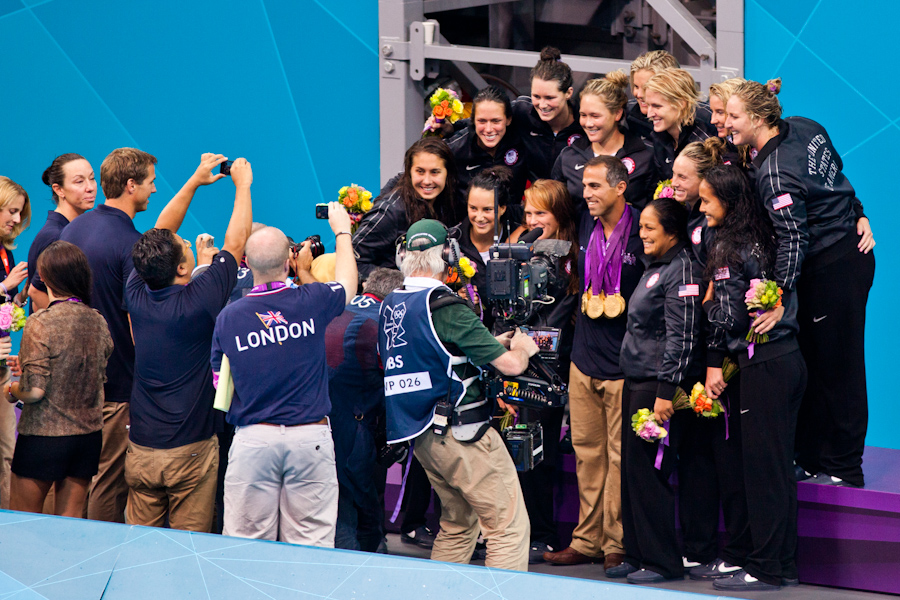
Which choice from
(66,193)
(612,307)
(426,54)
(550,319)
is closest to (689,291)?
(612,307)

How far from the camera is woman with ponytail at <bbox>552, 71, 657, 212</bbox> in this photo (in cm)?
486

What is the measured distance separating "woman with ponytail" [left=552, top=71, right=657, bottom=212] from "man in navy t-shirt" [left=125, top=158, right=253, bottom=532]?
1.56 metres

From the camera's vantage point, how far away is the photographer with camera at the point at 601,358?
15.3 ft

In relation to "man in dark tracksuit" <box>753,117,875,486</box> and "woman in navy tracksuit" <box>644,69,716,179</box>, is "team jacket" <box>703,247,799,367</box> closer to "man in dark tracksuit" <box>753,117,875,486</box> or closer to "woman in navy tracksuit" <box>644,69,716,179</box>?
"man in dark tracksuit" <box>753,117,875,486</box>

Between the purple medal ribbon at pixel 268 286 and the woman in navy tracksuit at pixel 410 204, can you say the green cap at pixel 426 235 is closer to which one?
the purple medal ribbon at pixel 268 286

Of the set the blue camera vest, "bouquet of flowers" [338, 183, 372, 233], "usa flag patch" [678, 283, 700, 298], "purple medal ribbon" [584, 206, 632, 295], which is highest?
"bouquet of flowers" [338, 183, 372, 233]

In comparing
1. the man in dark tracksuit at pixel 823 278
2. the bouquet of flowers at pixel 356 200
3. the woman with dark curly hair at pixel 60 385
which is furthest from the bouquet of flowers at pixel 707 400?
the woman with dark curly hair at pixel 60 385

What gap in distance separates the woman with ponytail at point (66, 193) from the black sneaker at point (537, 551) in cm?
283

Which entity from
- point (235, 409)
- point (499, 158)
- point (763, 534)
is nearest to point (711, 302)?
point (763, 534)

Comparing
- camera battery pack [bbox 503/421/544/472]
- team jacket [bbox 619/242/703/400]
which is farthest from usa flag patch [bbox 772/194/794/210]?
camera battery pack [bbox 503/421/544/472]

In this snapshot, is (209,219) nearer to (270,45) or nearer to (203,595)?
(270,45)

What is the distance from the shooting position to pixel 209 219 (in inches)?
294

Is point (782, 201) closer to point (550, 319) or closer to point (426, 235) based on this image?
point (550, 319)

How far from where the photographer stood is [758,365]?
4.33 m
